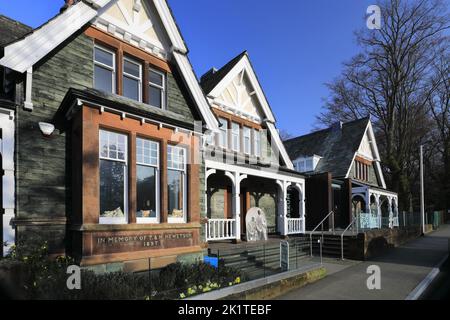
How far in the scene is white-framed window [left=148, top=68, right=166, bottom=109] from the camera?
10758mm

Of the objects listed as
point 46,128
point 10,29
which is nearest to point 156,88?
point 46,128

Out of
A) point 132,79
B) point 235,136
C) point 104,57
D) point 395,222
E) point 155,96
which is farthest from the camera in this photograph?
point 395,222

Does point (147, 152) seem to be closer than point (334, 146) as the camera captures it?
Yes

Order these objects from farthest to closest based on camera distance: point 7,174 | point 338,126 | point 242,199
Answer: point 338,126 < point 242,199 < point 7,174

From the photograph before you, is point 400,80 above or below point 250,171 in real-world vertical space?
above

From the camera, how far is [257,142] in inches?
662

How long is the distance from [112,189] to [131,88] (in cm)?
331

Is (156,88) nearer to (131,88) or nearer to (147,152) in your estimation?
(131,88)

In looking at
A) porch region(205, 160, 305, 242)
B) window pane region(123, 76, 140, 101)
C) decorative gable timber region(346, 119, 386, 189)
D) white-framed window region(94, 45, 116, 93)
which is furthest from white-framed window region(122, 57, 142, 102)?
decorative gable timber region(346, 119, 386, 189)

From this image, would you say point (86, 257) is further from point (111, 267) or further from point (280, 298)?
point (280, 298)

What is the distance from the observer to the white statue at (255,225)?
13680mm

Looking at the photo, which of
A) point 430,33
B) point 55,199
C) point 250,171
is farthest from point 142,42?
point 430,33
